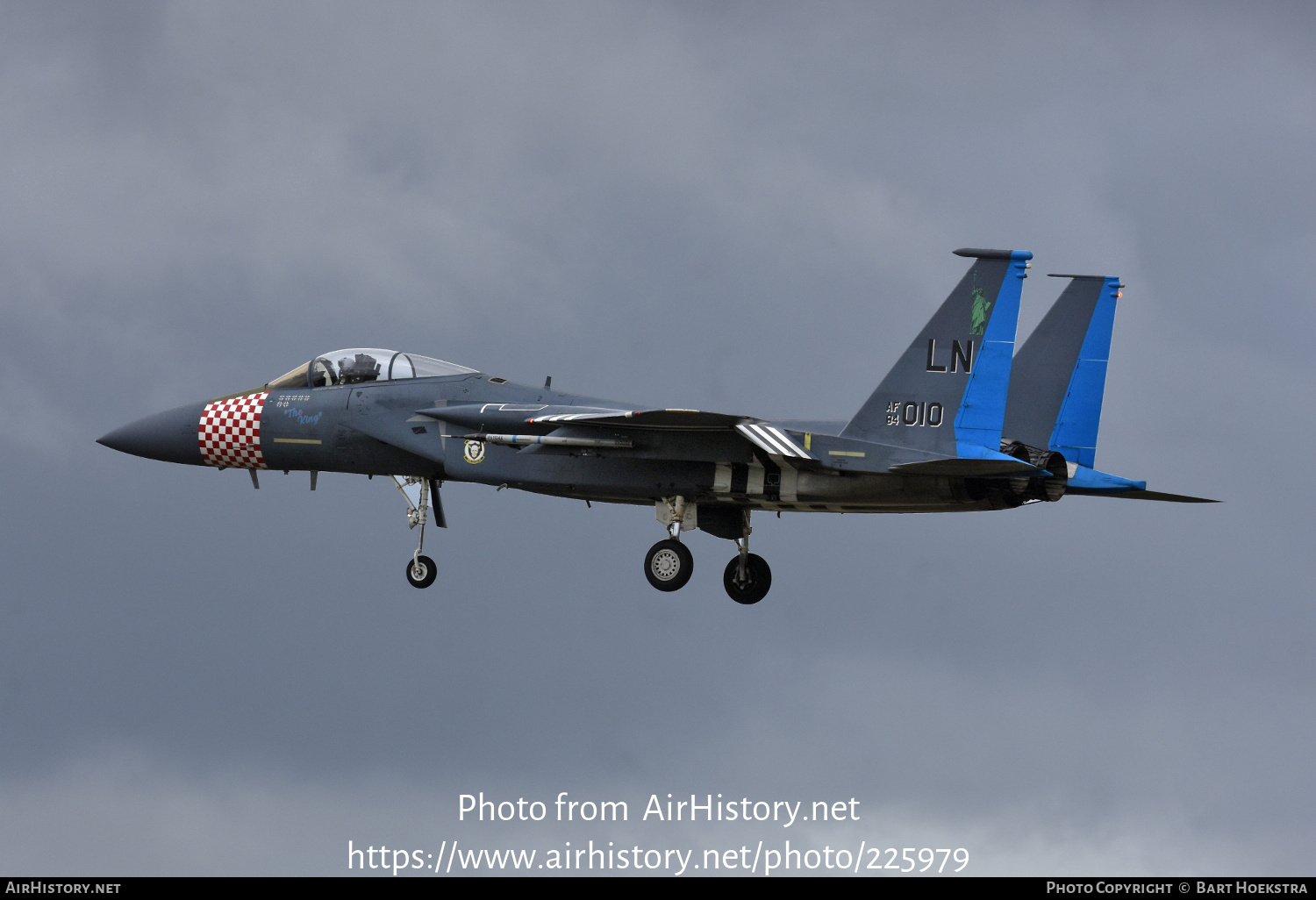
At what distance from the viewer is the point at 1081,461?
2695cm

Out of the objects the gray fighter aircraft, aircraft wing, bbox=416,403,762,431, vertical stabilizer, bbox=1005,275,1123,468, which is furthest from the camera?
vertical stabilizer, bbox=1005,275,1123,468

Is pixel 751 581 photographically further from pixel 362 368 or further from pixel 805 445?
pixel 362 368

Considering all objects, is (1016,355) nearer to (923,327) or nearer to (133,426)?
(923,327)

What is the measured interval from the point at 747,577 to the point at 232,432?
9053 millimetres

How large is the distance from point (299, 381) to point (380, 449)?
83.4 inches

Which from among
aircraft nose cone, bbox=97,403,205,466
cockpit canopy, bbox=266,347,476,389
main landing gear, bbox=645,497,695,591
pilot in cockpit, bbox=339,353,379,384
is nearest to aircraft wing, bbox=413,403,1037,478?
main landing gear, bbox=645,497,695,591

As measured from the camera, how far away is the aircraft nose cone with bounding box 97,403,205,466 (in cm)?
2988

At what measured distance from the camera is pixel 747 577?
28.8 meters

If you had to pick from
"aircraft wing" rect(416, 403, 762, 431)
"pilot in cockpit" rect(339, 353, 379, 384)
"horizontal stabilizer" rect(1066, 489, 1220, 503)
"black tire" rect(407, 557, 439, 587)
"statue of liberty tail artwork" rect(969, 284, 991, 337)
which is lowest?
Result: "black tire" rect(407, 557, 439, 587)

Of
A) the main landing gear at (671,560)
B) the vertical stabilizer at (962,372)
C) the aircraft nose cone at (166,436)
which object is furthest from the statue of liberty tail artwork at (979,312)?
the aircraft nose cone at (166,436)

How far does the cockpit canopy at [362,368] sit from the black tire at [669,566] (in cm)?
454

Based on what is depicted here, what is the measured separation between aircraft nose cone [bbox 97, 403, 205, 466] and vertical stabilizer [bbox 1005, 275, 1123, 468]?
45.0ft

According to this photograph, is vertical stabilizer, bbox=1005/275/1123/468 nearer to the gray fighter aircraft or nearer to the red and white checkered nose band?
the gray fighter aircraft

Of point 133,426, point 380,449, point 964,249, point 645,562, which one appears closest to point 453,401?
point 380,449
